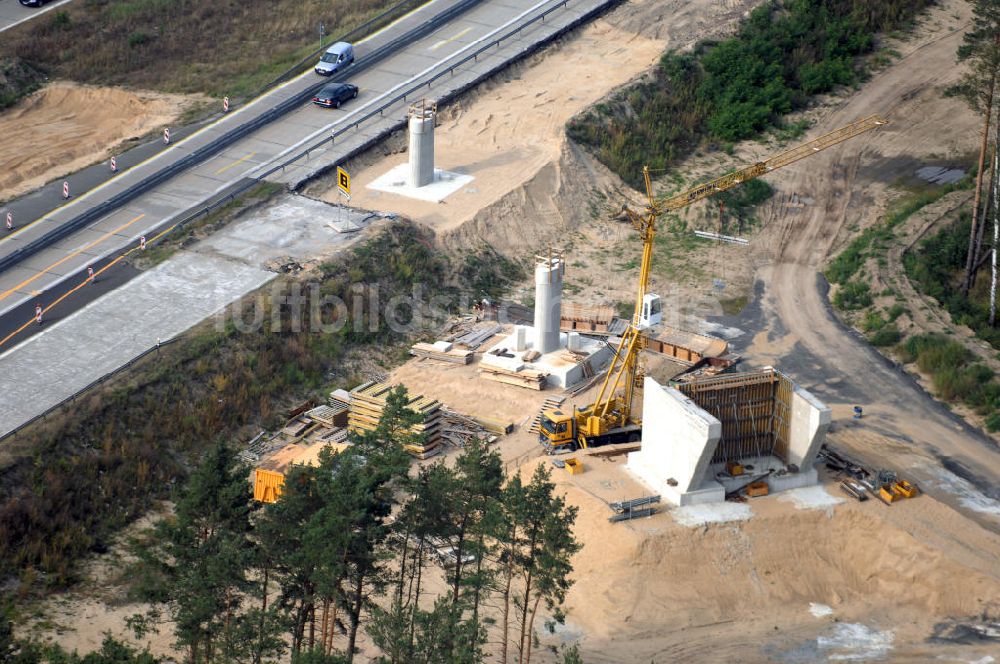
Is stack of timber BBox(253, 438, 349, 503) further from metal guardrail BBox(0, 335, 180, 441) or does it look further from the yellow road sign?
the yellow road sign

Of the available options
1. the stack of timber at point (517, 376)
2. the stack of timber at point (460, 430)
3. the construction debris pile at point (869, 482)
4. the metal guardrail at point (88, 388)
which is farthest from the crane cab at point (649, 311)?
the metal guardrail at point (88, 388)

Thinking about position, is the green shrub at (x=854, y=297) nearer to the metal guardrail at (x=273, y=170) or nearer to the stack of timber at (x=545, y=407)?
the stack of timber at (x=545, y=407)

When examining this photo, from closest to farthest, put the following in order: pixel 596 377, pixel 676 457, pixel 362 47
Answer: pixel 676 457 < pixel 596 377 < pixel 362 47

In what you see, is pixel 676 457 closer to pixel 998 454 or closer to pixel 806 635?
pixel 806 635

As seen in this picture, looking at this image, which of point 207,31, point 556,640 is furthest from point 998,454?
point 207,31

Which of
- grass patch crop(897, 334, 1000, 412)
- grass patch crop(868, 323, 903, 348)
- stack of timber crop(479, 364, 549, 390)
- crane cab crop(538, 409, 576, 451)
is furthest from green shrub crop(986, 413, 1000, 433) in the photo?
stack of timber crop(479, 364, 549, 390)
